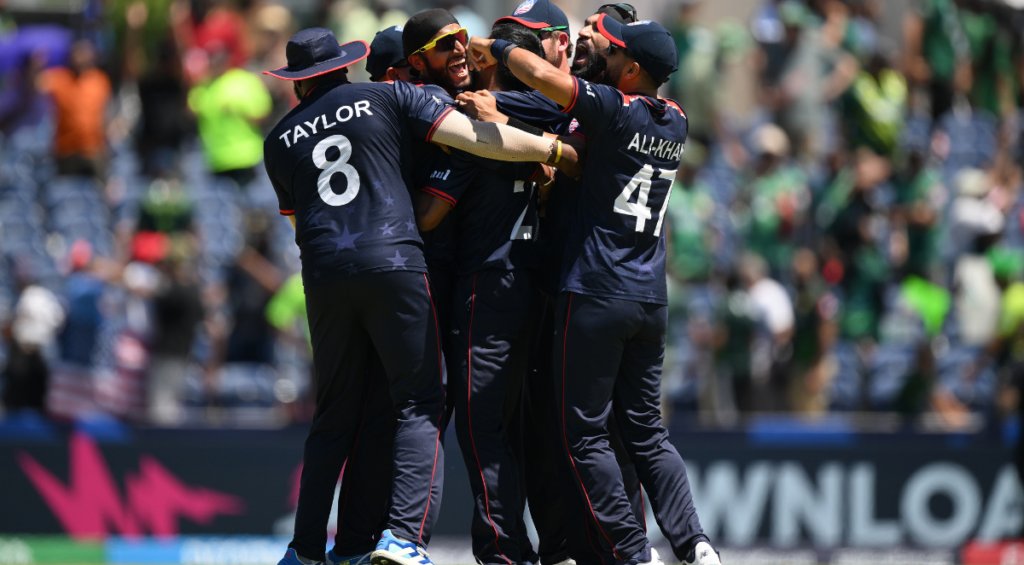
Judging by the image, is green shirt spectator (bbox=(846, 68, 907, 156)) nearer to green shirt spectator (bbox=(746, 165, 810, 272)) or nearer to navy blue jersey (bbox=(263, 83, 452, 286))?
green shirt spectator (bbox=(746, 165, 810, 272))

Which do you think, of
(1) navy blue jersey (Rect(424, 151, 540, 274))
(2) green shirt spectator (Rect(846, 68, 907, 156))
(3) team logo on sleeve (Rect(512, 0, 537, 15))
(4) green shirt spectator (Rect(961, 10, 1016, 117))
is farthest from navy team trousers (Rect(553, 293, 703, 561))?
(4) green shirt spectator (Rect(961, 10, 1016, 117))

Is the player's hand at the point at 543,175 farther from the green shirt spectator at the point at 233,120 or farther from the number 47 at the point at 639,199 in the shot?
the green shirt spectator at the point at 233,120

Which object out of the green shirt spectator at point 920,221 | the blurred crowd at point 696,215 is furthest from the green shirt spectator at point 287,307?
the green shirt spectator at point 920,221

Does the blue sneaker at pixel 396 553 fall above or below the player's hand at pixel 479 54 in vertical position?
below

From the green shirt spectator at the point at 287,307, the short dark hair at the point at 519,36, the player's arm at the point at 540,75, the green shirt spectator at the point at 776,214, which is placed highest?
the short dark hair at the point at 519,36

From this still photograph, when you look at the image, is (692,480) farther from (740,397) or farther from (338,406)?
(338,406)

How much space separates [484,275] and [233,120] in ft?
24.5

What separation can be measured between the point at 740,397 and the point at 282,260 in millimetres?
4521

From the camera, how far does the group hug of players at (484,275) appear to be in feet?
18.2

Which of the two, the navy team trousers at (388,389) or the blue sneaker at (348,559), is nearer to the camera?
the navy team trousers at (388,389)

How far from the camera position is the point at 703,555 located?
5.59 meters

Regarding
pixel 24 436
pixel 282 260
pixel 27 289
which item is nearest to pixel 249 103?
pixel 282 260

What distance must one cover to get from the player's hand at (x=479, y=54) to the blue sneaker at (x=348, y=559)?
2443 millimetres

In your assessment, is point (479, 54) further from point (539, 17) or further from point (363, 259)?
point (363, 259)
